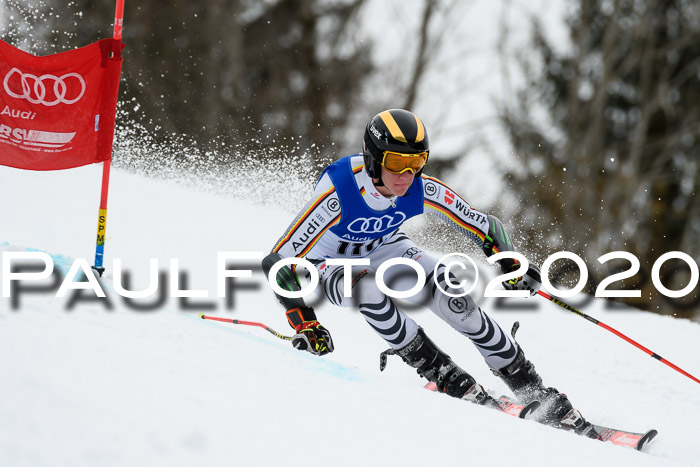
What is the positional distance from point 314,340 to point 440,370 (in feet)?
3.49

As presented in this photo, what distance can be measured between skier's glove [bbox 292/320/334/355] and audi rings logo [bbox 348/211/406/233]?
0.72m

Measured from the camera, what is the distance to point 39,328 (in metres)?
2.61

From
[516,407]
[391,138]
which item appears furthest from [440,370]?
[391,138]

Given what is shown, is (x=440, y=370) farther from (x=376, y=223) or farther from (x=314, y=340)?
(x=314, y=340)

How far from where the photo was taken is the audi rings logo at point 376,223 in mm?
4047

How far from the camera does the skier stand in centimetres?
387

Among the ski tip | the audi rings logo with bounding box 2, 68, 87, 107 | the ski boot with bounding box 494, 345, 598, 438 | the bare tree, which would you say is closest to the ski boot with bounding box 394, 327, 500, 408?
the ski boot with bounding box 494, 345, 598, 438

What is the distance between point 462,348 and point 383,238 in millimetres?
2239

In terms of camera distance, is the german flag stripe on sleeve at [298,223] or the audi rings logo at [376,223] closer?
the german flag stripe on sleeve at [298,223]

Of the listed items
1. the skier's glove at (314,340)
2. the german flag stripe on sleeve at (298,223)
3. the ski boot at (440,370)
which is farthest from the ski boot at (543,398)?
the german flag stripe on sleeve at (298,223)

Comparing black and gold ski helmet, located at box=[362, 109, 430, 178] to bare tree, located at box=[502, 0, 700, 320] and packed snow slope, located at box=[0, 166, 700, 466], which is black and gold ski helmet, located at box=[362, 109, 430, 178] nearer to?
packed snow slope, located at box=[0, 166, 700, 466]

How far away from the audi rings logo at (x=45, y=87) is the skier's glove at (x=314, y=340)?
2.36 m

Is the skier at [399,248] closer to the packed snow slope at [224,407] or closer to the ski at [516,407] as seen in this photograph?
the ski at [516,407]

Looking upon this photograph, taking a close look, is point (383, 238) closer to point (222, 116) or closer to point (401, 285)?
point (401, 285)
